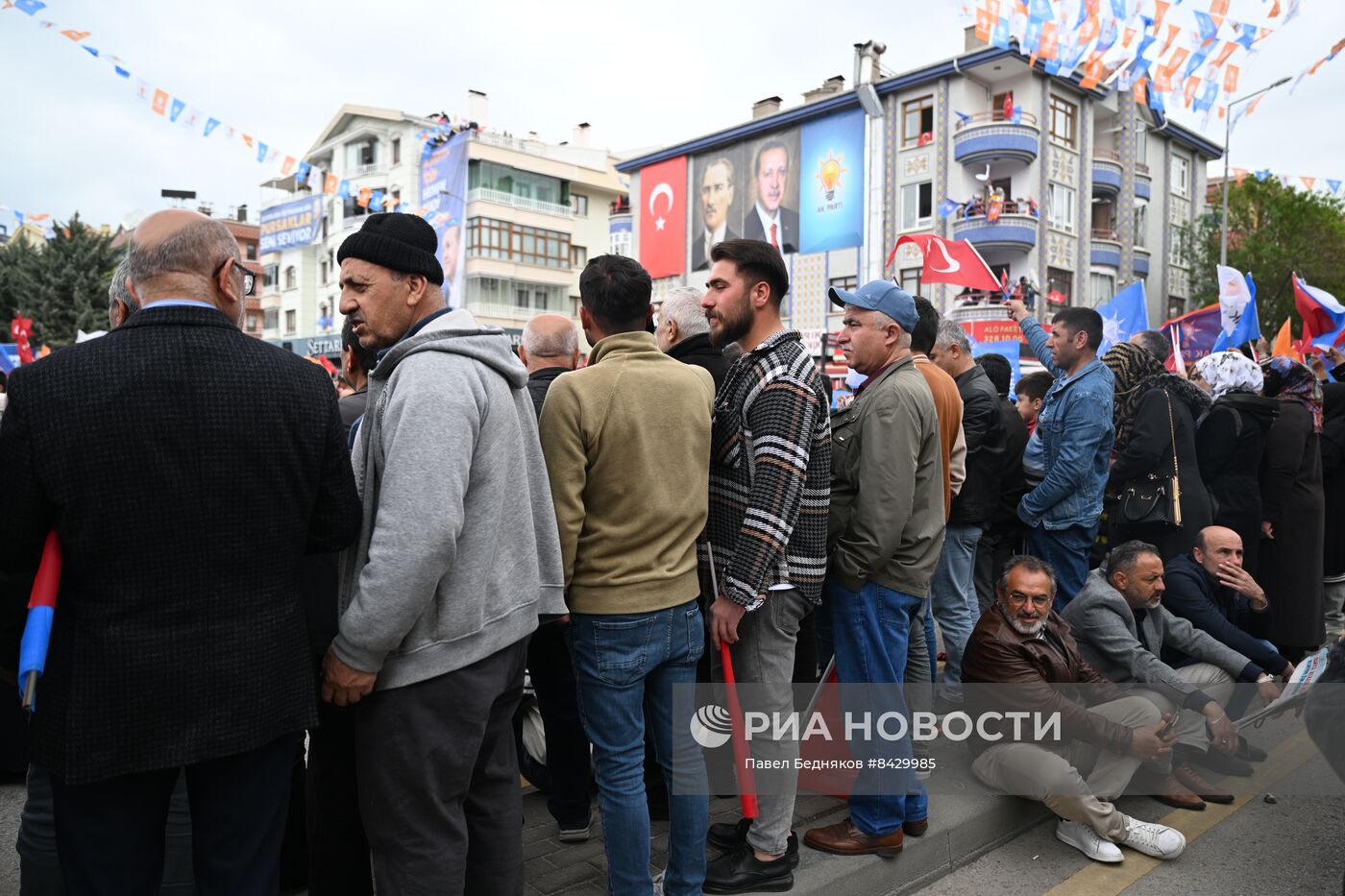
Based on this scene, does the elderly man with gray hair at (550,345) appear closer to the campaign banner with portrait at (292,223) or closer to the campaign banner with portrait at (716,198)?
the campaign banner with portrait at (716,198)

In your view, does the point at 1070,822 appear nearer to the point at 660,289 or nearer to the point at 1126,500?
the point at 1126,500

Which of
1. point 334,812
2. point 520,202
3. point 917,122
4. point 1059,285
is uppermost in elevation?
point 917,122

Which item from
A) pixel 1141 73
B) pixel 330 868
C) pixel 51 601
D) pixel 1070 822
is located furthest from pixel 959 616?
pixel 1141 73

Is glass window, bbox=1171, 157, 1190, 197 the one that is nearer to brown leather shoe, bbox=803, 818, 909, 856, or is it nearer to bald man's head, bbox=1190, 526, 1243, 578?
bald man's head, bbox=1190, 526, 1243, 578

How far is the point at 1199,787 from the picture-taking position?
438 centimetres

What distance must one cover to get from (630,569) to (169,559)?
1288mm

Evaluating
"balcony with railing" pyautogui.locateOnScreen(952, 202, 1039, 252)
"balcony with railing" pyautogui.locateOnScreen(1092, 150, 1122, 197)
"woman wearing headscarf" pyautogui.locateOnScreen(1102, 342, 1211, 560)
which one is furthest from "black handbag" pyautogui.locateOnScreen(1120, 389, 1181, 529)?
"balcony with railing" pyautogui.locateOnScreen(1092, 150, 1122, 197)

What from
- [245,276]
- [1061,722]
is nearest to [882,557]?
[1061,722]

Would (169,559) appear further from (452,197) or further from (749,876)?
(452,197)

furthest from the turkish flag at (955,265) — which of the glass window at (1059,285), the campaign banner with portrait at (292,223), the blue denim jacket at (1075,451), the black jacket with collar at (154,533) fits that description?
the campaign banner with portrait at (292,223)

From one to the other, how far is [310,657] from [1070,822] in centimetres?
320

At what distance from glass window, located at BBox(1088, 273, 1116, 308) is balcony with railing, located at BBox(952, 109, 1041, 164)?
5.35 metres

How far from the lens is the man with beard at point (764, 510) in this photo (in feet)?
9.98

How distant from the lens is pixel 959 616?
505 cm
